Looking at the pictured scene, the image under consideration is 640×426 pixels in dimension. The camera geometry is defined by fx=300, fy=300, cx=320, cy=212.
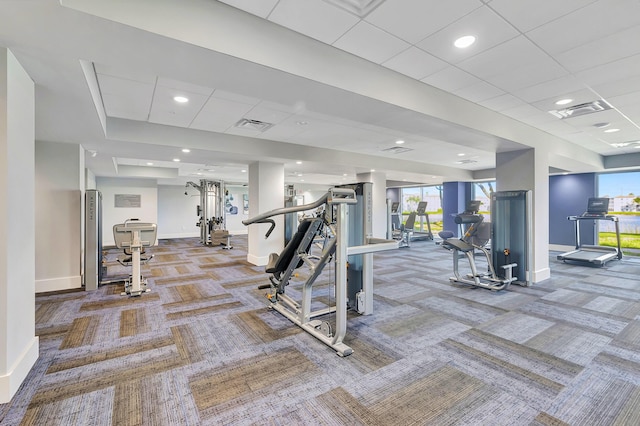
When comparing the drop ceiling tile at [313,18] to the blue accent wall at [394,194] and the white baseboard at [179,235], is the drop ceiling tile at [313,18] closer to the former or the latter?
the white baseboard at [179,235]

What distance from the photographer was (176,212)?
13133 millimetres

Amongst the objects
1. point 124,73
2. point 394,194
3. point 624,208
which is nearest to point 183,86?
point 124,73

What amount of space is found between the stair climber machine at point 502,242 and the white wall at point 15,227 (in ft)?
17.4

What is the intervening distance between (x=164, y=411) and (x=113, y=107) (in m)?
3.80

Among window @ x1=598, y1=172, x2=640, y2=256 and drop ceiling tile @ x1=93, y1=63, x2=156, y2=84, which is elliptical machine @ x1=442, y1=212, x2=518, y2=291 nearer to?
drop ceiling tile @ x1=93, y1=63, x2=156, y2=84

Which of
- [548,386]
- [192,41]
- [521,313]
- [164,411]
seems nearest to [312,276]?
[164,411]

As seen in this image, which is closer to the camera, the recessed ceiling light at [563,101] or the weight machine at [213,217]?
the recessed ceiling light at [563,101]

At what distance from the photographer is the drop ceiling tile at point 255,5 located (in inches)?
80.9

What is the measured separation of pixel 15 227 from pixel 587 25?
4522 mm

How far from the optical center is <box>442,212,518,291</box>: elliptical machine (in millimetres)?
4883

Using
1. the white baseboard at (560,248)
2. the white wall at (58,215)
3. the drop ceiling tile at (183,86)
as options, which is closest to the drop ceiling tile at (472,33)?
the drop ceiling tile at (183,86)

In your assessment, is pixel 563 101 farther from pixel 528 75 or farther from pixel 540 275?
pixel 540 275

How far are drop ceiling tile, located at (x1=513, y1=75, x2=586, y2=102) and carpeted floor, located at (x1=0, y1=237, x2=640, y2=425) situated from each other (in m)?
2.68

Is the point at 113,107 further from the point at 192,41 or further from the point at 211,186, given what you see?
the point at 211,186
